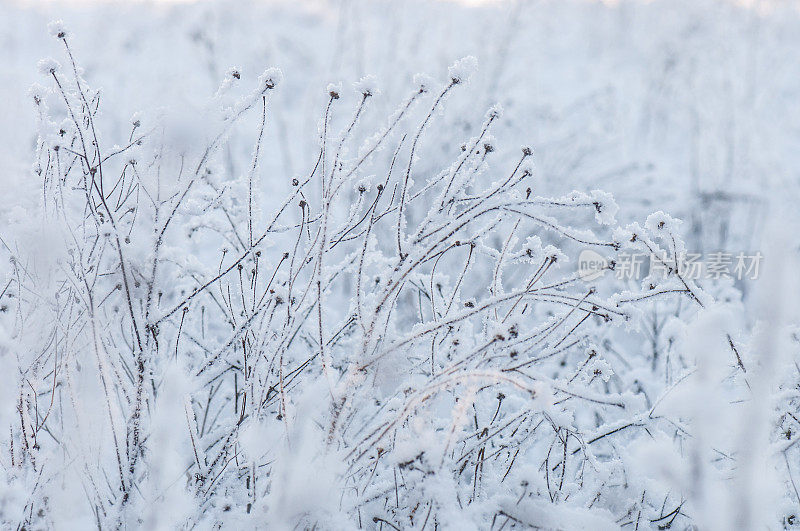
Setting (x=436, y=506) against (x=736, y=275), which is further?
(x=736, y=275)

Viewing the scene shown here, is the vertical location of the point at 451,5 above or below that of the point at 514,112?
above

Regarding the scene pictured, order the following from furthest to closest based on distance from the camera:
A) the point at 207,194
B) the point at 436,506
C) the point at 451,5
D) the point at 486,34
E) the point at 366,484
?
the point at 451,5 → the point at 486,34 → the point at 207,194 → the point at 366,484 → the point at 436,506

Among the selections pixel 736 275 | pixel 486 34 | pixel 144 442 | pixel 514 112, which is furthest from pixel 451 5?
pixel 144 442

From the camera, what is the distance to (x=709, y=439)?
70 centimetres

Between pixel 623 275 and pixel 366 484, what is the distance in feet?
7.33

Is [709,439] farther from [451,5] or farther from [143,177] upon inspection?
[451,5]

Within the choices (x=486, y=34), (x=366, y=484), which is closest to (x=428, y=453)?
(x=366, y=484)

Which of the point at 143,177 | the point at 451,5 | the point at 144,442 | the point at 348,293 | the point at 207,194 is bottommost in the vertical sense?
the point at 144,442

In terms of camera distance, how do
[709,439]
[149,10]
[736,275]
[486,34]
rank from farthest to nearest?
[149,10]
[486,34]
[736,275]
[709,439]

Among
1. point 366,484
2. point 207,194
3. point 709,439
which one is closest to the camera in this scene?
→ point 709,439

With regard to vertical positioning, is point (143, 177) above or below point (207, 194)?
below

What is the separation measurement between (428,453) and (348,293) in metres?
2.44

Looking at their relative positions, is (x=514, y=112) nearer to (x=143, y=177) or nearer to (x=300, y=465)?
(x=143, y=177)

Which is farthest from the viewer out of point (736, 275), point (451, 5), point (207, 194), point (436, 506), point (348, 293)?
point (451, 5)
